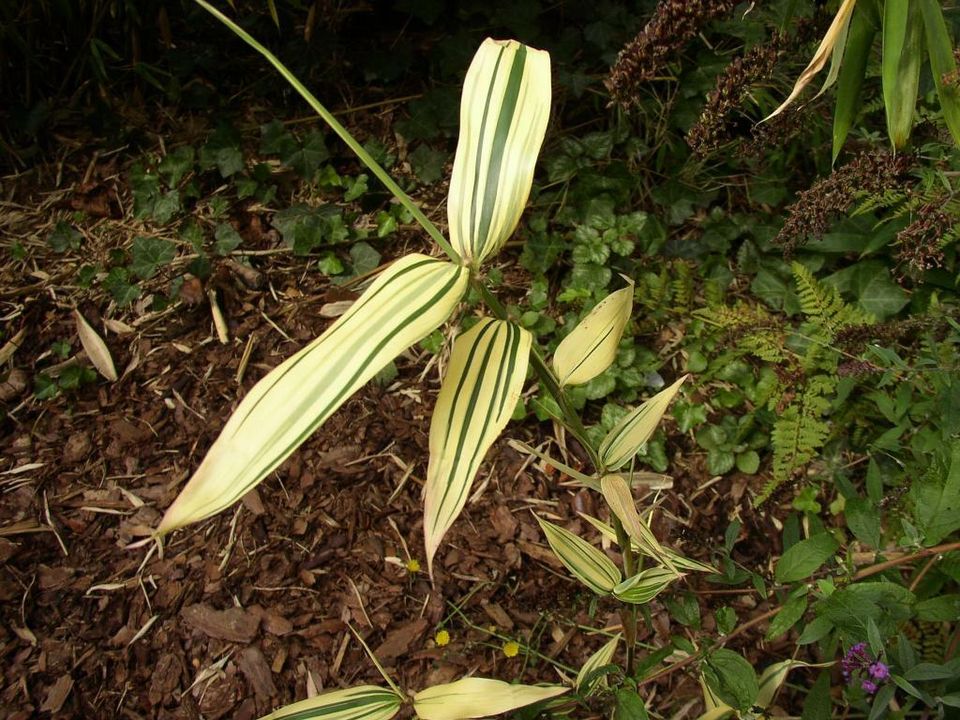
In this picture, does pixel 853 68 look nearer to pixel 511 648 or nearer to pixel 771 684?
pixel 771 684

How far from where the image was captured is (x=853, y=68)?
3.09 ft

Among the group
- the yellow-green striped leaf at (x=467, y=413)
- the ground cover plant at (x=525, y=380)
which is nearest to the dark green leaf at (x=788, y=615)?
the ground cover plant at (x=525, y=380)

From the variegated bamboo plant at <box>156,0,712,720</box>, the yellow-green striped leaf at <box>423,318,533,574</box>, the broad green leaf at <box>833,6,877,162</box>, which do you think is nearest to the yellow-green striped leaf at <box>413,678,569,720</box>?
the variegated bamboo plant at <box>156,0,712,720</box>

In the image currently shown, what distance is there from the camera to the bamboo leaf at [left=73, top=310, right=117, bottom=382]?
5.26 ft

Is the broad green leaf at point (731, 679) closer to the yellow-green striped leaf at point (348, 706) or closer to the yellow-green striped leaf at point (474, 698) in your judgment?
the yellow-green striped leaf at point (474, 698)

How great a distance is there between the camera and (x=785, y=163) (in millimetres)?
1703

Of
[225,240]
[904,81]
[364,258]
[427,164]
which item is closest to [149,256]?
[225,240]

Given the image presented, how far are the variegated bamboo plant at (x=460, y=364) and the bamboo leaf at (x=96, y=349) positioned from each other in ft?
3.27

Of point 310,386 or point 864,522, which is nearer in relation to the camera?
point 310,386

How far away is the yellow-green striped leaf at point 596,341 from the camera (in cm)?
82

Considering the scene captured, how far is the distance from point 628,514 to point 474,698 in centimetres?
34

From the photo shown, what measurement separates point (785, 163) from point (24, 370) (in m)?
1.79

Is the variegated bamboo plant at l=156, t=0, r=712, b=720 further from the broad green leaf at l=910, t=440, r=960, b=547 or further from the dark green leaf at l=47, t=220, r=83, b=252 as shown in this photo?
the dark green leaf at l=47, t=220, r=83, b=252

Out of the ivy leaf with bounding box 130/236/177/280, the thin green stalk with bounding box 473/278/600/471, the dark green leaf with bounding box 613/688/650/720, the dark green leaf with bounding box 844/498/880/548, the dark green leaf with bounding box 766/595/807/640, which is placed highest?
the thin green stalk with bounding box 473/278/600/471
